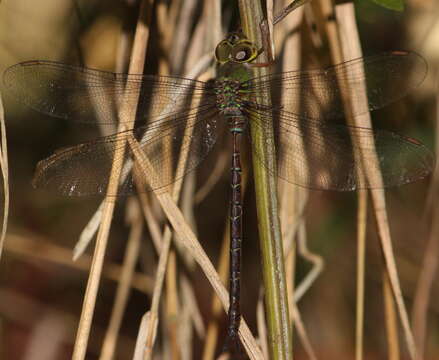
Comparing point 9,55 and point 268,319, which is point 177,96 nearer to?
point 268,319

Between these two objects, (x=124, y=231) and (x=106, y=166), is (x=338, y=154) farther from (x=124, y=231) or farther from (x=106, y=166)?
(x=124, y=231)

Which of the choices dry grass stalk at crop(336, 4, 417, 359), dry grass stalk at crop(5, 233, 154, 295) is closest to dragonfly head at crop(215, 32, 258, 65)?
dry grass stalk at crop(336, 4, 417, 359)

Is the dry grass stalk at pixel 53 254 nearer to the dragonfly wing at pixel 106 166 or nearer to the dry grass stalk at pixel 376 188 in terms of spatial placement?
the dragonfly wing at pixel 106 166

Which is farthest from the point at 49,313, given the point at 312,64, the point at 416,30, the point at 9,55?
the point at 416,30

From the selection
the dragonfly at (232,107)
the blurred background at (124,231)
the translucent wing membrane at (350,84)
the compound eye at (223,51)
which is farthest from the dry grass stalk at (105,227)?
the blurred background at (124,231)

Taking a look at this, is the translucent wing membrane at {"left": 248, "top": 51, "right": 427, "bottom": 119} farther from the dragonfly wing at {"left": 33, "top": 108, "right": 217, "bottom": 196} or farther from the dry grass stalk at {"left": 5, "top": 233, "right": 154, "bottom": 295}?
the dry grass stalk at {"left": 5, "top": 233, "right": 154, "bottom": 295}
